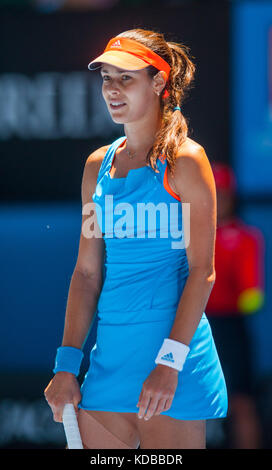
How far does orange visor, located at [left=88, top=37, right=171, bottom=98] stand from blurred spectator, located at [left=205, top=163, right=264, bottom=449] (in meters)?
1.47

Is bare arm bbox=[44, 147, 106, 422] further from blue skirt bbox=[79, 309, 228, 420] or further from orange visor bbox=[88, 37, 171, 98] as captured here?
orange visor bbox=[88, 37, 171, 98]

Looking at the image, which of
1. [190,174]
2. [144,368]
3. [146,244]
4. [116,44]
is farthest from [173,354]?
[116,44]

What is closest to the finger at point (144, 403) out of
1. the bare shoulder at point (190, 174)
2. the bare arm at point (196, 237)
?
the bare arm at point (196, 237)

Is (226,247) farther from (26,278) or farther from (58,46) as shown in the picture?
(58,46)

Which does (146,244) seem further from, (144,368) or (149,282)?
(144,368)

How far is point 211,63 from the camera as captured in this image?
4.20 m

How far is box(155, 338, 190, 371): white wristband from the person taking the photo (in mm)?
1914

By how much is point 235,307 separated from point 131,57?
1.76 m

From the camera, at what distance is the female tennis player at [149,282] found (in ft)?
6.39

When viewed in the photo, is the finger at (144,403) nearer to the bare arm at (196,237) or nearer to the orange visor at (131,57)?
the bare arm at (196,237)

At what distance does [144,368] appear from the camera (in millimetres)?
1996

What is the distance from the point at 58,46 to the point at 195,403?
2716 mm

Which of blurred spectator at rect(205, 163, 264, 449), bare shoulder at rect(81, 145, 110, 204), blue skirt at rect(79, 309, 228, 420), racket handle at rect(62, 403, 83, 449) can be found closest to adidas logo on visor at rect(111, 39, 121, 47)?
bare shoulder at rect(81, 145, 110, 204)
